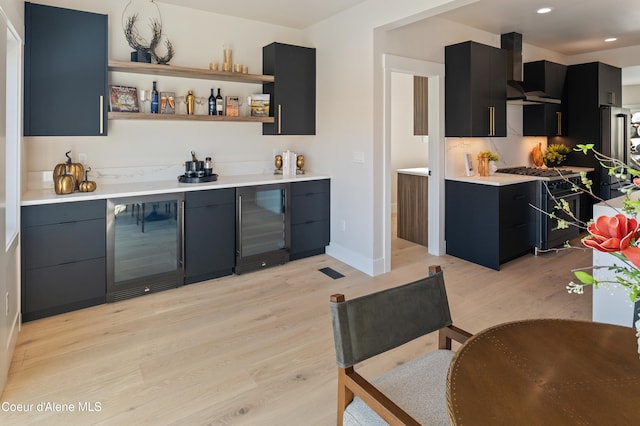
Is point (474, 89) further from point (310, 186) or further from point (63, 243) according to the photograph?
point (63, 243)

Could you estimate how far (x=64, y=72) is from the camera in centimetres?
312

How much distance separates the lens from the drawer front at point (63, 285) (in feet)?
9.65

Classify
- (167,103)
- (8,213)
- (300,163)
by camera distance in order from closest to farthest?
1. (8,213)
2. (167,103)
3. (300,163)

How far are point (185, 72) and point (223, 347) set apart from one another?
2.58m

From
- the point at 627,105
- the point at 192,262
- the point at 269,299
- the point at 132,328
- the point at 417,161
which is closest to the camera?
the point at 132,328

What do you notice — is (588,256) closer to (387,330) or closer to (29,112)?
(387,330)

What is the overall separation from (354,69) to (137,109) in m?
2.11

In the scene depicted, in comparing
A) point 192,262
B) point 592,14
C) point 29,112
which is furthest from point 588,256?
point 29,112

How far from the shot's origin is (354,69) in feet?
13.2

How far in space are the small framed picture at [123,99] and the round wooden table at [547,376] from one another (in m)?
3.52

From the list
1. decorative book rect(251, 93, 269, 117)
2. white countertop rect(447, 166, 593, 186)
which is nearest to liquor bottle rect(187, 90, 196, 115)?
decorative book rect(251, 93, 269, 117)

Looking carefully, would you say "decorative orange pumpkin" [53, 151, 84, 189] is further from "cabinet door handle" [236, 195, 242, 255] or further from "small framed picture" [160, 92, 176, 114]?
"cabinet door handle" [236, 195, 242, 255]

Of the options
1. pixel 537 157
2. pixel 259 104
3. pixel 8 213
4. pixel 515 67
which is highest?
pixel 515 67

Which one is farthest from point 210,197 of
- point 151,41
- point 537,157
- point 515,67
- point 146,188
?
point 537,157
